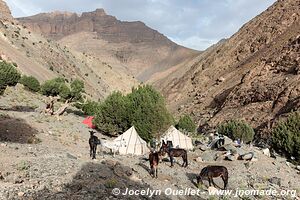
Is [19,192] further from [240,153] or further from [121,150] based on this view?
[240,153]

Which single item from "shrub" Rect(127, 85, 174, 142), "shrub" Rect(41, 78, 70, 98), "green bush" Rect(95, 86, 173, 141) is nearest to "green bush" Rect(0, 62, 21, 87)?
"green bush" Rect(95, 86, 173, 141)

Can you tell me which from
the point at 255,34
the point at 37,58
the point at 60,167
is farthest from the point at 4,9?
the point at 60,167

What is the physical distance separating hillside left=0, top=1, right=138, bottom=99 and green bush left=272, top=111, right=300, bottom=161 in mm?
47154

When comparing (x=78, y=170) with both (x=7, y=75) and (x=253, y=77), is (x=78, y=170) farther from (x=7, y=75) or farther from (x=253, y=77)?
(x=253, y=77)

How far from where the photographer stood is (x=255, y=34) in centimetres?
9000

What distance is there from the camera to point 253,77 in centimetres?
6512

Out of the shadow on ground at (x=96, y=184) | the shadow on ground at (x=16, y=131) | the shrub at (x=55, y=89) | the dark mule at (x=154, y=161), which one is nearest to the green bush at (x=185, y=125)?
the shrub at (x=55, y=89)

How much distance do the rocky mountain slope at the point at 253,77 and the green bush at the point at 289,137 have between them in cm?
1435

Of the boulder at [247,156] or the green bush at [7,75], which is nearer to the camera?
the boulder at [247,156]

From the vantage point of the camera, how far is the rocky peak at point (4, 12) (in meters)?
89.2

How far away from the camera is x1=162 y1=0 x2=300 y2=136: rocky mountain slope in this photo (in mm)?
52178

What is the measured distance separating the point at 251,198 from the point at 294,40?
53.1m

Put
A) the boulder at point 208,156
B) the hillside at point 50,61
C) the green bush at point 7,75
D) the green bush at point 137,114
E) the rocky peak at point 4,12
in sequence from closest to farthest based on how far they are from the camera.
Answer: the boulder at point 208,156
the green bush at point 7,75
the green bush at point 137,114
the hillside at point 50,61
the rocky peak at point 4,12

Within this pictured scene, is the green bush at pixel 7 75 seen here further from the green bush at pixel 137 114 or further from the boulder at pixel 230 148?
the boulder at pixel 230 148
